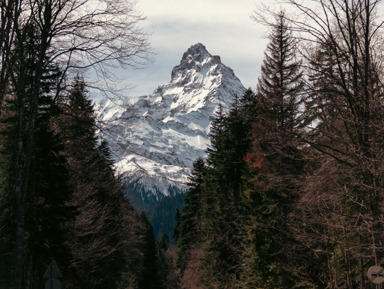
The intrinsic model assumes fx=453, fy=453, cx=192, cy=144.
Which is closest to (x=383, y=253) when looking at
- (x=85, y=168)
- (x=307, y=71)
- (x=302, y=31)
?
(x=307, y=71)

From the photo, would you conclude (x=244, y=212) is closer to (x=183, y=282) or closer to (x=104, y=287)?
(x=104, y=287)

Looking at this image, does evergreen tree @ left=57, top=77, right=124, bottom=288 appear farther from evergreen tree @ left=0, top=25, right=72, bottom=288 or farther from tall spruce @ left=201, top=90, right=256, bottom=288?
tall spruce @ left=201, top=90, right=256, bottom=288

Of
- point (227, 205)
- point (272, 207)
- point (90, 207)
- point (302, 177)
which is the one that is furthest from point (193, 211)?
point (302, 177)

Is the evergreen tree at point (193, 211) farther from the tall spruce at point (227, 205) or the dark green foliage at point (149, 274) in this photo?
the tall spruce at point (227, 205)

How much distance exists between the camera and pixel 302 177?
1197 centimetres

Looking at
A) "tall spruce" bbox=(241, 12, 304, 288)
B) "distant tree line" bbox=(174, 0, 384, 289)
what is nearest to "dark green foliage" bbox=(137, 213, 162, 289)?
"distant tree line" bbox=(174, 0, 384, 289)

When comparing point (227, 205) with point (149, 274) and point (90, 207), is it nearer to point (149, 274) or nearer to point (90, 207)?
point (90, 207)

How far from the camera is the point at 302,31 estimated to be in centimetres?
1106

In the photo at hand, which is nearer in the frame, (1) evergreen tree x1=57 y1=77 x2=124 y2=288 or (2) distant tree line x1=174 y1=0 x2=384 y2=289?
(2) distant tree line x1=174 y1=0 x2=384 y2=289

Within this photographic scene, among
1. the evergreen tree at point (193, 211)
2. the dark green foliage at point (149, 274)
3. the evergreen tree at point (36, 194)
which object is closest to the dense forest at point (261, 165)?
the evergreen tree at point (36, 194)

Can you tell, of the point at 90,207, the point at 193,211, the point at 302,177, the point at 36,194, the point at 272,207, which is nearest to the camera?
the point at 302,177

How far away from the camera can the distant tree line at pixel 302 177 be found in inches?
404

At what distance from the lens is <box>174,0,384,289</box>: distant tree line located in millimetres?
10258

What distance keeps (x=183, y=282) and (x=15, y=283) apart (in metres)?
36.2
